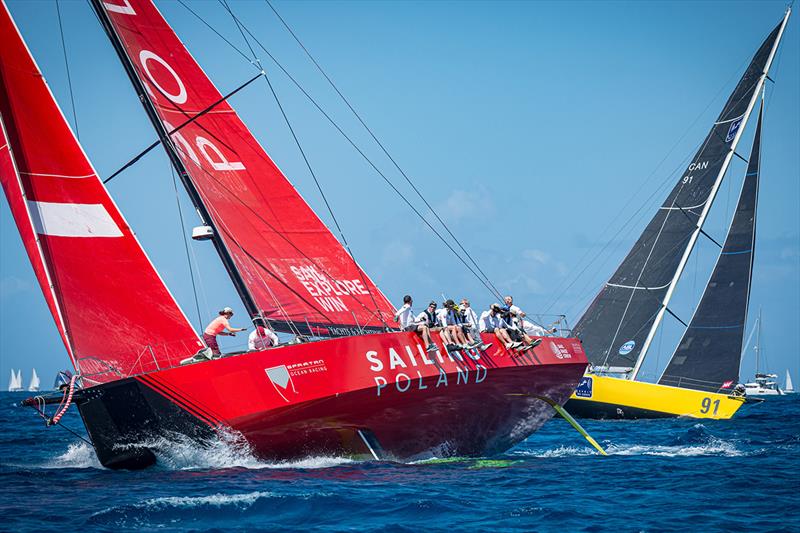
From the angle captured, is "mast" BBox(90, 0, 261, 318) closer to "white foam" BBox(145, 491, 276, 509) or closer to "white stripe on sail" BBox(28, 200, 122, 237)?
"white stripe on sail" BBox(28, 200, 122, 237)

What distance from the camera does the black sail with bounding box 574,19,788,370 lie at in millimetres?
27781

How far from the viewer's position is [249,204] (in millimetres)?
15531

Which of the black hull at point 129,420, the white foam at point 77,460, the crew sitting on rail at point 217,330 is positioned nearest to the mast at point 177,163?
the crew sitting on rail at point 217,330

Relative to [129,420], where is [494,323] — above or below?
above

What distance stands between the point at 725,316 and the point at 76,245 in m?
20.0

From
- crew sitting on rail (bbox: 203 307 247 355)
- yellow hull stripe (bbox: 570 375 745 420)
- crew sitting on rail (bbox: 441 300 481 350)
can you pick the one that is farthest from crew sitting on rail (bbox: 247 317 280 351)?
yellow hull stripe (bbox: 570 375 745 420)

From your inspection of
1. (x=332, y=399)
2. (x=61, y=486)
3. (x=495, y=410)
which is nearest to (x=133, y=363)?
(x=61, y=486)

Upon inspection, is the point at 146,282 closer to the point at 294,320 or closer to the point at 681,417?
the point at 294,320

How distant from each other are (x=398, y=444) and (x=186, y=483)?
3.76 meters

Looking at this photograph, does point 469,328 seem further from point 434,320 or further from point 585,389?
point 585,389

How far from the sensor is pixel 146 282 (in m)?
13.1

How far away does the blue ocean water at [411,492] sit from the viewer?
9125 mm

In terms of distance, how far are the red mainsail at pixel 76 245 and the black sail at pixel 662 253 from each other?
1762 cm

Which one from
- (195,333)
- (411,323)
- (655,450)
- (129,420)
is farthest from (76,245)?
(655,450)
